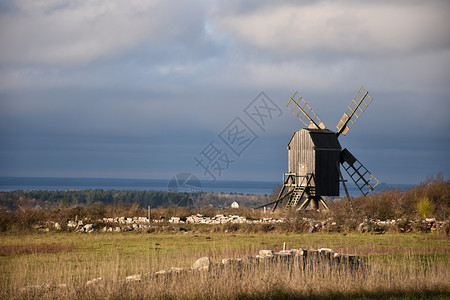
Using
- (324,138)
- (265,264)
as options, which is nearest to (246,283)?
(265,264)

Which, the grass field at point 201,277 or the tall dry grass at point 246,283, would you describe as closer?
the tall dry grass at point 246,283

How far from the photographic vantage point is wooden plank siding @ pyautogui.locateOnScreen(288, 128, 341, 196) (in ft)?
Answer: 132

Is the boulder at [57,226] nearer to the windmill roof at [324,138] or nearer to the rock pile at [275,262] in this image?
the rock pile at [275,262]

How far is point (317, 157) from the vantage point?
4031cm

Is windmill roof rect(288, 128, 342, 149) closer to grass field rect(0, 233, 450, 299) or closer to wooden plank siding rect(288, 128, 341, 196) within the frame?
wooden plank siding rect(288, 128, 341, 196)

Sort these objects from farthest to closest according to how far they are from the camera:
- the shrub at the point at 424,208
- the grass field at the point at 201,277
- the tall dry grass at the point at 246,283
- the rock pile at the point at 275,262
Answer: the shrub at the point at 424,208 < the rock pile at the point at 275,262 < the grass field at the point at 201,277 < the tall dry grass at the point at 246,283

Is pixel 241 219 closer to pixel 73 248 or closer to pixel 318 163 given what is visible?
pixel 318 163

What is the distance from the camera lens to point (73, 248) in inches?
927

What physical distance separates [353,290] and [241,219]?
20477 millimetres

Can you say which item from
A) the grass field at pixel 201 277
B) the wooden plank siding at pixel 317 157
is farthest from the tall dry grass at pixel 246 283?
the wooden plank siding at pixel 317 157

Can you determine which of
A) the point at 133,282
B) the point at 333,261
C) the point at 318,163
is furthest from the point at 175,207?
the point at 133,282

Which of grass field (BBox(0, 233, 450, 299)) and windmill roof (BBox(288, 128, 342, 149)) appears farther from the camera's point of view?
windmill roof (BBox(288, 128, 342, 149))

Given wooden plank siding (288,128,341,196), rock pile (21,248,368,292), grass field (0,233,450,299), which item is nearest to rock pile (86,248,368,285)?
rock pile (21,248,368,292)

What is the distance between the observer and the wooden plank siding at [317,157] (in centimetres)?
4034
